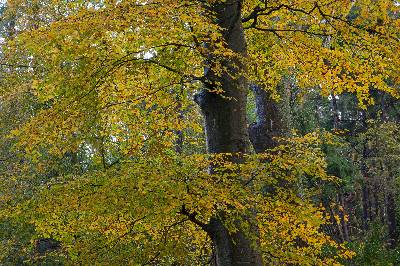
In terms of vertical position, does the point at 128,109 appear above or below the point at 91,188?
above

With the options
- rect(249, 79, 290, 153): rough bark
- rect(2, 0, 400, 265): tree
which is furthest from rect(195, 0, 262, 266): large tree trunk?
rect(249, 79, 290, 153): rough bark

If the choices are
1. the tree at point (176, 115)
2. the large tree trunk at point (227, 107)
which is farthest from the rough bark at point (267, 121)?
the large tree trunk at point (227, 107)

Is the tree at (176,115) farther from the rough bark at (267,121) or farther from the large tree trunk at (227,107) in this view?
the rough bark at (267,121)

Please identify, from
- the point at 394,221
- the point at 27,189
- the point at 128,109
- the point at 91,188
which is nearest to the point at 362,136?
the point at 394,221

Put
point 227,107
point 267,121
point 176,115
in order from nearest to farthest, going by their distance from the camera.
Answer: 1. point 227,107
2. point 176,115
3. point 267,121

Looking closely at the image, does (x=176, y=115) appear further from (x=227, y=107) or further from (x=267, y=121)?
(x=267, y=121)

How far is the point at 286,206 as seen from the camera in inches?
179

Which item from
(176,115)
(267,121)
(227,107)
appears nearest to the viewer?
(227,107)

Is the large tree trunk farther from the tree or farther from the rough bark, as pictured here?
the rough bark

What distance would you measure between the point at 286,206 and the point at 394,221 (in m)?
17.5

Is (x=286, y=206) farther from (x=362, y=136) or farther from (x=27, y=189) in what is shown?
(x=362, y=136)

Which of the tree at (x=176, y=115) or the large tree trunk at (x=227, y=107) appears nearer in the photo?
the tree at (x=176, y=115)

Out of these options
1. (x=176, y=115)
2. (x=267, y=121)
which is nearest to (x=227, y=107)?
(x=176, y=115)

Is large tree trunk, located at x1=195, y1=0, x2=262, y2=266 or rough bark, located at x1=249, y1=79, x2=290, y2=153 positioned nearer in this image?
large tree trunk, located at x1=195, y1=0, x2=262, y2=266
